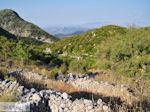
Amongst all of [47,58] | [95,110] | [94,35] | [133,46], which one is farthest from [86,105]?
[94,35]

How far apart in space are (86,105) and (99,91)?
2.76 metres

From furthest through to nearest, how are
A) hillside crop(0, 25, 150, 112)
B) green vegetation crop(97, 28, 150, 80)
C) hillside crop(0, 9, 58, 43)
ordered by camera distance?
hillside crop(0, 9, 58, 43) → green vegetation crop(97, 28, 150, 80) → hillside crop(0, 25, 150, 112)

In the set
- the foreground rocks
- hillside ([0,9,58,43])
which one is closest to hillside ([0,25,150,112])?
A: the foreground rocks

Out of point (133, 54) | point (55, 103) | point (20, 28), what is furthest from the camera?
point (20, 28)

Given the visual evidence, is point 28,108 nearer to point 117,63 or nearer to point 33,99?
point 33,99

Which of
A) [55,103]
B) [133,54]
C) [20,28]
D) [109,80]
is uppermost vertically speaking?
[20,28]

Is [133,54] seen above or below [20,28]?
below

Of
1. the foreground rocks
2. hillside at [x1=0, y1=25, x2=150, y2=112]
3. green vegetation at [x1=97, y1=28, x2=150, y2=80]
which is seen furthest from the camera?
green vegetation at [x1=97, y1=28, x2=150, y2=80]

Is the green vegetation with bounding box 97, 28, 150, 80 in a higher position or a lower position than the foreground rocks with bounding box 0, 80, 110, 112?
higher

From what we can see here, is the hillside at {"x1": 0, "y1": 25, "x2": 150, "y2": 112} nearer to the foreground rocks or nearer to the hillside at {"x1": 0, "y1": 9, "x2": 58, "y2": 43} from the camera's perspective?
the foreground rocks

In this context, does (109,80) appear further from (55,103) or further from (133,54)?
(55,103)

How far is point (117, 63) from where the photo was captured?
9570 millimetres

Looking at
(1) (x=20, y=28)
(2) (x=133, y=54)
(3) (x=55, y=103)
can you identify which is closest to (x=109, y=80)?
(2) (x=133, y=54)

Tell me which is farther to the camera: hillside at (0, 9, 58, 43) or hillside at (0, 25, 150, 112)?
hillside at (0, 9, 58, 43)
